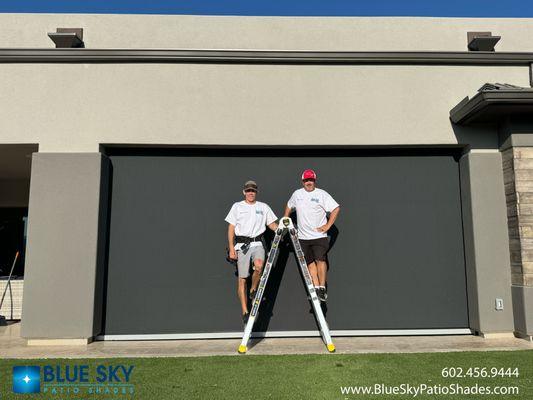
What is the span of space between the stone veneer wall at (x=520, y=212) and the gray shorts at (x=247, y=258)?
10.1 ft

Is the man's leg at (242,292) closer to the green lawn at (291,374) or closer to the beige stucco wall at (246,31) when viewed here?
the green lawn at (291,374)

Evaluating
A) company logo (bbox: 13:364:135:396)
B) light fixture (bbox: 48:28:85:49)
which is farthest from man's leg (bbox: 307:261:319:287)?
light fixture (bbox: 48:28:85:49)

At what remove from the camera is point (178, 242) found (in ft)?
17.4

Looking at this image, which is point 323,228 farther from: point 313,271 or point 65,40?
point 65,40

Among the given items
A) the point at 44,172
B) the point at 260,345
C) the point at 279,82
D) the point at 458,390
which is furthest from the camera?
the point at 279,82

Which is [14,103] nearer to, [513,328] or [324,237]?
[324,237]

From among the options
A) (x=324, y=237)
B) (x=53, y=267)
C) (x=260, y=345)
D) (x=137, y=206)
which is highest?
(x=137, y=206)

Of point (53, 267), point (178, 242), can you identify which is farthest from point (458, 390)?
point (53, 267)

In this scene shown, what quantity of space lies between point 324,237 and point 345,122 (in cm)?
153

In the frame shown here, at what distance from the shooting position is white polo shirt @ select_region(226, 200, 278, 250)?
4.94 metres

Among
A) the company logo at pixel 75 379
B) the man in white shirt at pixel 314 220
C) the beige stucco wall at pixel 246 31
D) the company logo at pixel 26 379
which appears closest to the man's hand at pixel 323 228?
the man in white shirt at pixel 314 220

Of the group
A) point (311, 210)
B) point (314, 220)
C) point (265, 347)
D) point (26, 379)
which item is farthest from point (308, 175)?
point (26, 379)

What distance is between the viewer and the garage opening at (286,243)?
17.0 ft

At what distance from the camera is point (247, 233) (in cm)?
493
